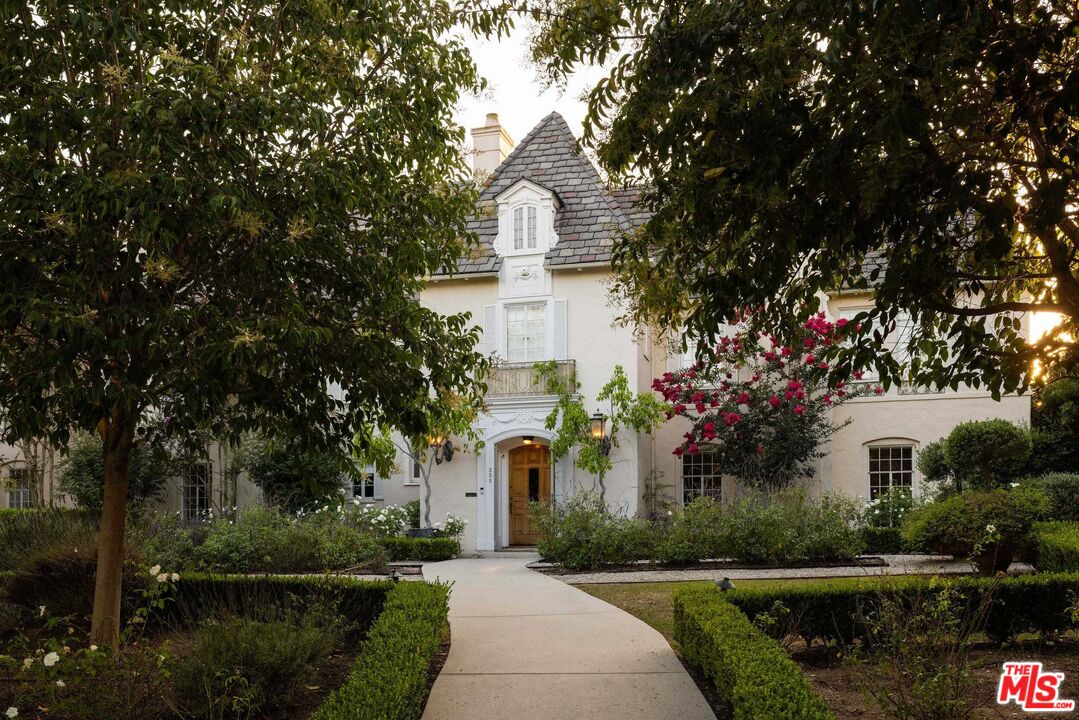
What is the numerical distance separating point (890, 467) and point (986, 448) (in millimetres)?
3970

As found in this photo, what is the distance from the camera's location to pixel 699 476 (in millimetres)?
20906

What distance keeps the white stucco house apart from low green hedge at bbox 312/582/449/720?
36.7ft

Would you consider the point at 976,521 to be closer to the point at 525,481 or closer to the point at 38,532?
the point at 525,481

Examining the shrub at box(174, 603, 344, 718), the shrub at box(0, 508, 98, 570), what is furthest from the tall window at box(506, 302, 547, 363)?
the shrub at box(174, 603, 344, 718)

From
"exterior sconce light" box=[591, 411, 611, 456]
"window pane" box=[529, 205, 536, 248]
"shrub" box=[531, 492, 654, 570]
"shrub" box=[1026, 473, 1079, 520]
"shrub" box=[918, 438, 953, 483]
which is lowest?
"shrub" box=[531, 492, 654, 570]

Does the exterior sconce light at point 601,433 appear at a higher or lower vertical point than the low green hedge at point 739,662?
higher

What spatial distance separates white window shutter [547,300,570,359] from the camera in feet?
66.0

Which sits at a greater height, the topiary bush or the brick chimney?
the brick chimney

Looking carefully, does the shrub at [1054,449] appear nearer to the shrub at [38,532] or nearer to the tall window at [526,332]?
the tall window at [526,332]

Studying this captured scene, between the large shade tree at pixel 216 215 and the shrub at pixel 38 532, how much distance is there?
2883 millimetres

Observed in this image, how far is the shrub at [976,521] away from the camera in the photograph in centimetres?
1277

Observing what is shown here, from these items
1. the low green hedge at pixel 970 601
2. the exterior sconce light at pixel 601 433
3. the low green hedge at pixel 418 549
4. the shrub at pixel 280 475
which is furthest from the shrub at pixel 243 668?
the shrub at pixel 280 475

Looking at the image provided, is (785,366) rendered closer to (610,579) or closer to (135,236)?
(610,579)

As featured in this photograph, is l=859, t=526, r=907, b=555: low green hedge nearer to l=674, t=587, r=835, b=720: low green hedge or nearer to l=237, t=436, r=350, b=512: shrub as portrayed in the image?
l=674, t=587, r=835, b=720: low green hedge
